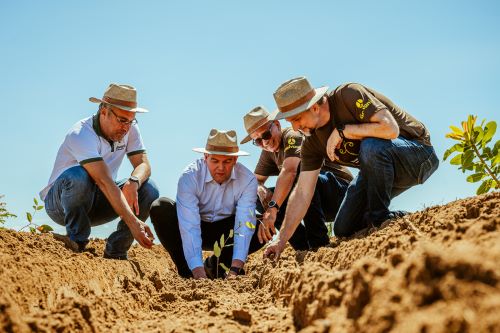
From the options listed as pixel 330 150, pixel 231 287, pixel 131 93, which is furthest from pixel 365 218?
pixel 131 93

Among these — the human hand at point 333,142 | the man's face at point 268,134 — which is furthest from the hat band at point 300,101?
the man's face at point 268,134

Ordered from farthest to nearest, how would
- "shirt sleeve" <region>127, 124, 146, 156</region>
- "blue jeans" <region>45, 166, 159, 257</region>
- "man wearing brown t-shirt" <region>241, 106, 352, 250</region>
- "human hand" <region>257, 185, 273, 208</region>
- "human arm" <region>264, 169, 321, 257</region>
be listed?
"human hand" <region>257, 185, 273, 208</region>, "shirt sleeve" <region>127, 124, 146, 156</region>, "man wearing brown t-shirt" <region>241, 106, 352, 250</region>, "blue jeans" <region>45, 166, 159, 257</region>, "human arm" <region>264, 169, 321, 257</region>

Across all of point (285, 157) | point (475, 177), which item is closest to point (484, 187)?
point (475, 177)

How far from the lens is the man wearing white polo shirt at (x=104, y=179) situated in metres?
4.44

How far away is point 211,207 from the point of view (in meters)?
5.01

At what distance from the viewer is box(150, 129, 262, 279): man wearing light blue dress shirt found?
14.8 feet

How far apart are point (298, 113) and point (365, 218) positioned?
1102 millimetres

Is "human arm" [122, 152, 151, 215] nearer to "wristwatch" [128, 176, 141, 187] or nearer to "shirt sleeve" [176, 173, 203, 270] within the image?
"wristwatch" [128, 176, 141, 187]

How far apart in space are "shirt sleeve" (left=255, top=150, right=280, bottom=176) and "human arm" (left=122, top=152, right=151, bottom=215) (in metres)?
1.29

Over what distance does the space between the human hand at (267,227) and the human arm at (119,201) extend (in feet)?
3.28

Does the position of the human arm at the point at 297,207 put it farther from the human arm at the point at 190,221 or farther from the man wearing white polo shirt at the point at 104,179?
the man wearing white polo shirt at the point at 104,179

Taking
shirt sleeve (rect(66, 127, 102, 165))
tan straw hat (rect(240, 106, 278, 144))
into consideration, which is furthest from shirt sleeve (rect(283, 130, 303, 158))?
shirt sleeve (rect(66, 127, 102, 165))

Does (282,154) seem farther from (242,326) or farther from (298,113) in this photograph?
(242,326)

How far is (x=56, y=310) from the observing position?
199 centimetres
